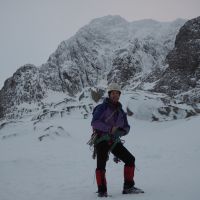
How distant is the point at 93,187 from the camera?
816cm

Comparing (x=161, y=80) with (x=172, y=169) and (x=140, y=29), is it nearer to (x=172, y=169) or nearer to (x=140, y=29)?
(x=172, y=169)

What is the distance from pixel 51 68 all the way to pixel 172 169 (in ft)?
358

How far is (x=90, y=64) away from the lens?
119188mm

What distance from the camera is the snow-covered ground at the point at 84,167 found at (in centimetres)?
717

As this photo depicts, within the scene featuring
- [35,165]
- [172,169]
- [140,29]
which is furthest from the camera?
[140,29]

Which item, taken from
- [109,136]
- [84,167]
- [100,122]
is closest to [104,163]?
[109,136]

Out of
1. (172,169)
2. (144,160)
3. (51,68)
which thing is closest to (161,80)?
(144,160)

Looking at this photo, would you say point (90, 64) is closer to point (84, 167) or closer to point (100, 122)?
point (84, 167)

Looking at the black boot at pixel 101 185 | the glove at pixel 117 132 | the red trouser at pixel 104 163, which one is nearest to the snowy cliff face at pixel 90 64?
the glove at pixel 117 132

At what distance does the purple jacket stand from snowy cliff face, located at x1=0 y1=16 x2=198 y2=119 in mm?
36260

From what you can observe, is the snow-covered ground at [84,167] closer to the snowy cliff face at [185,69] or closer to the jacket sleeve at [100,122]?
the jacket sleeve at [100,122]

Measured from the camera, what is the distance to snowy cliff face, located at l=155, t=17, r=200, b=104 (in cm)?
3400

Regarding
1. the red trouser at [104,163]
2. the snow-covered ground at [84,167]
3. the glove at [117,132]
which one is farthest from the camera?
the snow-covered ground at [84,167]

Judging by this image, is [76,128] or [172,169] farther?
[76,128]
